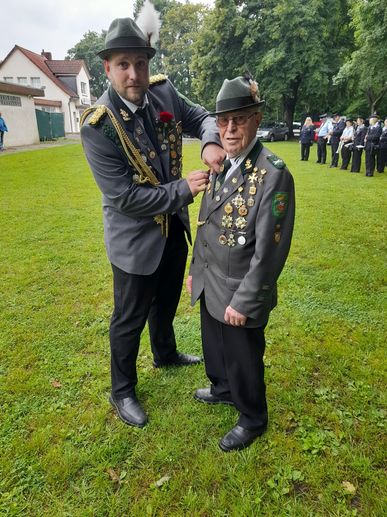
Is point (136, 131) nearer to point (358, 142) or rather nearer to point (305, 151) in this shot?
point (358, 142)

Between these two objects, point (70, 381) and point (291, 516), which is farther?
point (70, 381)

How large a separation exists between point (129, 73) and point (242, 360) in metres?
1.72

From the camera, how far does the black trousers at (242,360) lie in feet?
7.26

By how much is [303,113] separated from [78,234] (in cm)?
3764

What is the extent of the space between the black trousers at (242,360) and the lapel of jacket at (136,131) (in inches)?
36.4

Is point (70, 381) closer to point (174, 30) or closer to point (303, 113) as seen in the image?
point (303, 113)

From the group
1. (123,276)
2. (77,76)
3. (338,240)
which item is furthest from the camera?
(77,76)

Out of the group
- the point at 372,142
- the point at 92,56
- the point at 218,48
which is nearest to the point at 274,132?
the point at 218,48

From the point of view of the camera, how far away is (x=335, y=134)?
1473 cm

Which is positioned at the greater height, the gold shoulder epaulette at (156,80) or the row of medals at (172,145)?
the gold shoulder epaulette at (156,80)

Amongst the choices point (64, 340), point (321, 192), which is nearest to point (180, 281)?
point (64, 340)

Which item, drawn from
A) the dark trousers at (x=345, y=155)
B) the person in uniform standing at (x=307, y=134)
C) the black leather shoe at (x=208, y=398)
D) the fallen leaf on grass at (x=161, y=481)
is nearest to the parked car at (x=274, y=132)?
the person in uniform standing at (x=307, y=134)

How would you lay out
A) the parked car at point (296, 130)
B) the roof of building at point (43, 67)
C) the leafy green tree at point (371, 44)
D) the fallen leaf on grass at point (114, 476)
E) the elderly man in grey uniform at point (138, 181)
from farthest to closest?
the roof of building at point (43, 67)
the parked car at point (296, 130)
the leafy green tree at point (371, 44)
the fallen leaf on grass at point (114, 476)
the elderly man in grey uniform at point (138, 181)

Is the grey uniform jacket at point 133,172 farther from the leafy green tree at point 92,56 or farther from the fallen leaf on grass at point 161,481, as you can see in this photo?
the leafy green tree at point 92,56
